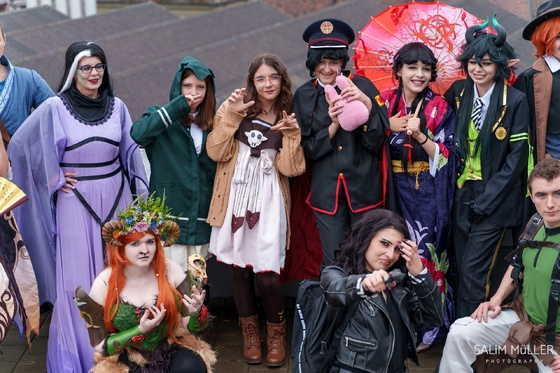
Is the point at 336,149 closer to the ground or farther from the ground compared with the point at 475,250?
farther from the ground

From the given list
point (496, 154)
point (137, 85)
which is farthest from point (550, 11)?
point (137, 85)

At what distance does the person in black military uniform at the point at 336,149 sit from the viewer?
188 inches

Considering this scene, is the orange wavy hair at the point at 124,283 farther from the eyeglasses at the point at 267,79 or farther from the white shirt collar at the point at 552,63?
→ the white shirt collar at the point at 552,63

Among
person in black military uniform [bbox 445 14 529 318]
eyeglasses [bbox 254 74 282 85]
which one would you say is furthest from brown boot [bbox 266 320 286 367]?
eyeglasses [bbox 254 74 282 85]

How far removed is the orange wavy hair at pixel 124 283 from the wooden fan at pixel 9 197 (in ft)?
2.02

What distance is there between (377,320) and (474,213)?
111 cm

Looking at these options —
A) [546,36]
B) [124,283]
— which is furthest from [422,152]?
[124,283]

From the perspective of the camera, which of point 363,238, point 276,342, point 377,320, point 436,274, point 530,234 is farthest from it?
point 276,342

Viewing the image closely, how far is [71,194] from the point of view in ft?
15.7

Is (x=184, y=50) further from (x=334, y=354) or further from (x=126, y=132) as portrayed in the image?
(x=334, y=354)

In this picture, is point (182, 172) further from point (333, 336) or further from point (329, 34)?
point (333, 336)

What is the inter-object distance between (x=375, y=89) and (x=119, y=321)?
1889 mm

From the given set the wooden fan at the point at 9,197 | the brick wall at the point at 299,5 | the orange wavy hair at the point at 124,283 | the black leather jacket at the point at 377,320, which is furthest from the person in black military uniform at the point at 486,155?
the brick wall at the point at 299,5

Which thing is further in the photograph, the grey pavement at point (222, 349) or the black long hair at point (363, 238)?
the grey pavement at point (222, 349)
